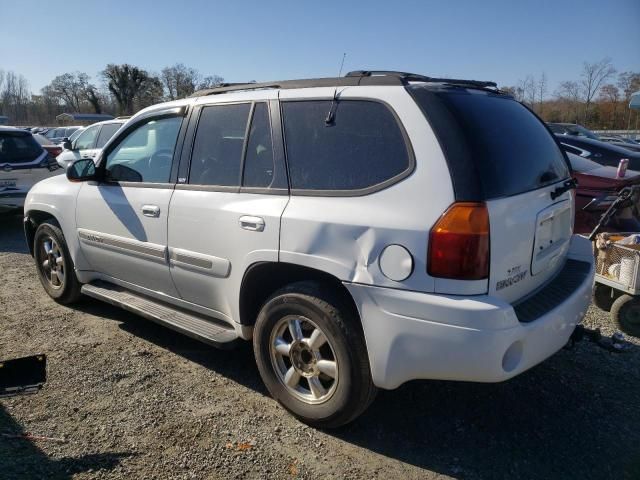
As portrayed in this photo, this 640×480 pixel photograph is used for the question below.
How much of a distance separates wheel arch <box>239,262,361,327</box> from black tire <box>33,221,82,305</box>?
2.30 meters

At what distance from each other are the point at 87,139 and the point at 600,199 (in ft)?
34.7

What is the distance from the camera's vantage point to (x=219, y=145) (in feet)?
11.6

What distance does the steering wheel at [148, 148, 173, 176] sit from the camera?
3.81 m

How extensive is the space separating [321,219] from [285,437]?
1.27 meters

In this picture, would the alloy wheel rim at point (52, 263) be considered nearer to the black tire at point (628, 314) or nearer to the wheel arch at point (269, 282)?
the wheel arch at point (269, 282)

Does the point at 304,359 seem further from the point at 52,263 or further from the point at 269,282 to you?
the point at 52,263

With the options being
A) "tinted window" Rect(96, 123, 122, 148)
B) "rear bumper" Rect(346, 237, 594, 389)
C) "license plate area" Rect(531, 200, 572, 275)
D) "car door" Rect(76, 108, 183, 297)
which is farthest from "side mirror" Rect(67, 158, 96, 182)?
"tinted window" Rect(96, 123, 122, 148)

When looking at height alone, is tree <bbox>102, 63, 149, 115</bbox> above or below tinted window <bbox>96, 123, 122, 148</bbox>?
above

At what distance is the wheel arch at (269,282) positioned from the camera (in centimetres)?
285

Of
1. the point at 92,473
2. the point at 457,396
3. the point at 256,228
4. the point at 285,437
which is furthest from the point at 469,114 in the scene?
the point at 92,473

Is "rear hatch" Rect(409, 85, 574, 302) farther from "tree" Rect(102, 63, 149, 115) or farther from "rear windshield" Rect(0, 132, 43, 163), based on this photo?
"tree" Rect(102, 63, 149, 115)

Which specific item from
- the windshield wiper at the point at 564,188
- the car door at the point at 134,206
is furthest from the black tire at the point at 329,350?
the windshield wiper at the point at 564,188

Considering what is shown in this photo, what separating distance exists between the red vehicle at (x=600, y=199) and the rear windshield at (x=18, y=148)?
8591mm

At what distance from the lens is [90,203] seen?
435cm
